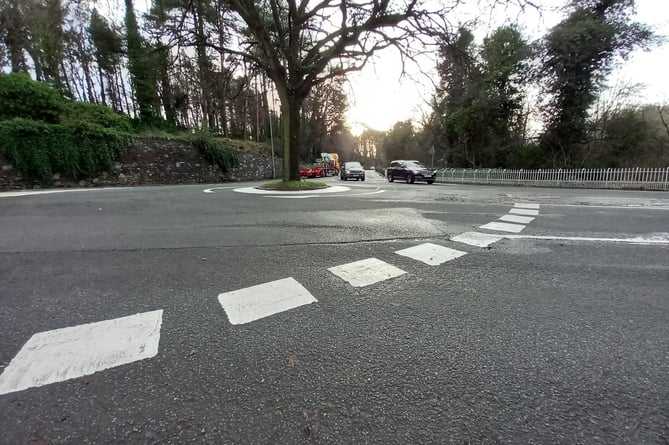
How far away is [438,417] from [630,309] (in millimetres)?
2045

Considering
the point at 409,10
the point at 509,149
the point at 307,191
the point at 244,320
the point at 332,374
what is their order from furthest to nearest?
the point at 509,149 < the point at 307,191 < the point at 409,10 < the point at 244,320 < the point at 332,374

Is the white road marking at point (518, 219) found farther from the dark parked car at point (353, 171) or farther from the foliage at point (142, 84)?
the foliage at point (142, 84)

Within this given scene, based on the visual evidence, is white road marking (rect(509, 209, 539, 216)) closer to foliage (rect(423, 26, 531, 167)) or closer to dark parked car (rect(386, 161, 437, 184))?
foliage (rect(423, 26, 531, 167))

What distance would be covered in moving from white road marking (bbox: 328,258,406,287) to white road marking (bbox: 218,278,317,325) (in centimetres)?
48

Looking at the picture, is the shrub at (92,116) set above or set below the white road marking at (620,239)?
above

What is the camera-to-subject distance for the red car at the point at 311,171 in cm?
2691

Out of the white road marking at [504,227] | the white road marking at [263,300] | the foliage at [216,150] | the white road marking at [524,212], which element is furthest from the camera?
the foliage at [216,150]

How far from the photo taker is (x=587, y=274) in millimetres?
2904

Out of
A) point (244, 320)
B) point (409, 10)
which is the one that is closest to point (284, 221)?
point (244, 320)

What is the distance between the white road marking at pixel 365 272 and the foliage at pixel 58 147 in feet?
53.7

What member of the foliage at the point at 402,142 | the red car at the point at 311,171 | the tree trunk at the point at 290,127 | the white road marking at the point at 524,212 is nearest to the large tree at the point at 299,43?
the tree trunk at the point at 290,127

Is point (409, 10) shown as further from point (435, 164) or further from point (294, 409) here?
point (435, 164)

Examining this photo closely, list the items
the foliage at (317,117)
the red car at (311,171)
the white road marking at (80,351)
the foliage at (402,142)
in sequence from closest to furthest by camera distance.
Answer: the white road marking at (80,351) → the red car at (311,171) → the foliage at (317,117) → the foliage at (402,142)

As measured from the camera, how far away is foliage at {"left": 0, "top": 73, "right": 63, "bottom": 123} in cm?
1299
